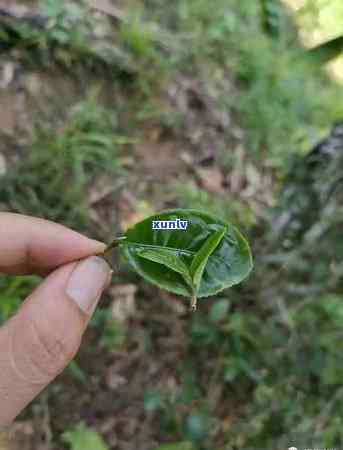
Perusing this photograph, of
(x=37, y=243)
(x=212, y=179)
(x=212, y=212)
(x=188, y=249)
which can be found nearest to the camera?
(x=188, y=249)

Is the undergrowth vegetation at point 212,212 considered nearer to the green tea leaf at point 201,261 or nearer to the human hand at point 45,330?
the human hand at point 45,330

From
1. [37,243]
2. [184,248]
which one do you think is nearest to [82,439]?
[37,243]

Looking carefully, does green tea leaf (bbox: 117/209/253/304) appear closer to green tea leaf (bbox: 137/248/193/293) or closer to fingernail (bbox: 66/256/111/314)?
green tea leaf (bbox: 137/248/193/293)

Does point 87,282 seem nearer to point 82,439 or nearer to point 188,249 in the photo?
point 188,249

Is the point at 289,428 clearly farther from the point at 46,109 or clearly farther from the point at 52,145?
the point at 46,109

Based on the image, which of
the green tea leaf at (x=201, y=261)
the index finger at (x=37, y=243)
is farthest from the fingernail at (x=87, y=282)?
the green tea leaf at (x=201, y=261)

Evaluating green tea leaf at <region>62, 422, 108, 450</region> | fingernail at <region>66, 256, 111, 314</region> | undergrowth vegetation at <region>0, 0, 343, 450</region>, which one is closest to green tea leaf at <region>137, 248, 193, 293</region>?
fingernail at <region>66, 256, 111, 314</region>

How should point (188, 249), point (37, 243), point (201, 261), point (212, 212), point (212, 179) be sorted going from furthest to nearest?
point (212, 179) < point (212, 212) < point (37, 243) < point (188, 249) < point (201, 261)
